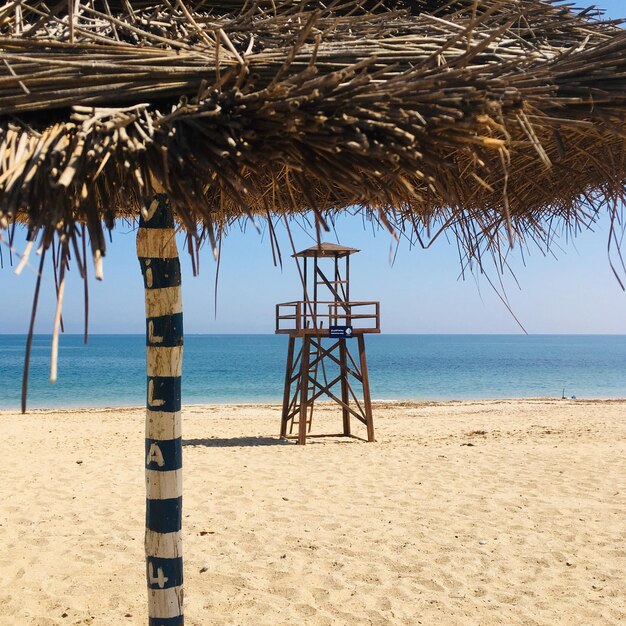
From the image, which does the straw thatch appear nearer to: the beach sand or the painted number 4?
the painted number 4

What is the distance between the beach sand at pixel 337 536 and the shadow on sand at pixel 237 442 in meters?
0.95

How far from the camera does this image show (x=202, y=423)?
16.4 metres

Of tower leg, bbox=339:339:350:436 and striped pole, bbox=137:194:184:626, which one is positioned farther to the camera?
tower leg, bbox=339:339:350:436

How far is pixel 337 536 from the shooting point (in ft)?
18.2

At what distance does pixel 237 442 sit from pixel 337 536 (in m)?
6.72

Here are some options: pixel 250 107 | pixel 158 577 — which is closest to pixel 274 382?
pixel 158 577

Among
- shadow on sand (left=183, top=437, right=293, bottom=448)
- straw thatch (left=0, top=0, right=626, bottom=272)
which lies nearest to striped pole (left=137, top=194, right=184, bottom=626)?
straw thatch (left=0, top=0, right=626, bottom=272)

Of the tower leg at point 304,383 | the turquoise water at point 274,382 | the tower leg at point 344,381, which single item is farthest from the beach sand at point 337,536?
the turquoise water at point 274,382

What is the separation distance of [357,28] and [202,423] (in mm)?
14880

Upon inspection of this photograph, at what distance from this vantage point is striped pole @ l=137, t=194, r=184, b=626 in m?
2.42

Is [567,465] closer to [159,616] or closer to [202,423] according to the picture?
[159,616]

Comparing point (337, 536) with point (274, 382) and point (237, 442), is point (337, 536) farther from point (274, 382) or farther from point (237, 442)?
point (274, 382)

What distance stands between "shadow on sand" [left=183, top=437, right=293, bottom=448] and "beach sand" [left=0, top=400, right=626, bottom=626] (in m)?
0.95

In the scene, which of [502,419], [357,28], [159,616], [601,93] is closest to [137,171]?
[357,28]
